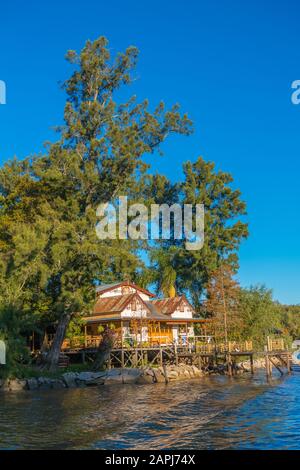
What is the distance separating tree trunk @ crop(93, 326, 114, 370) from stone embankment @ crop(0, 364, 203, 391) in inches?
76.0

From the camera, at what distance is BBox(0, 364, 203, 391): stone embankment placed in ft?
105

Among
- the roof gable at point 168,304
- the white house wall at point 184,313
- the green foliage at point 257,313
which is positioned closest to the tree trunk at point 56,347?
the roof gable at point 168,304

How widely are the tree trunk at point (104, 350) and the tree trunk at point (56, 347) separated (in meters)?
3.53

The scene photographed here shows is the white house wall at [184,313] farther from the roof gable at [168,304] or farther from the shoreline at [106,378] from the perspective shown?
the shoreline at [106,378]

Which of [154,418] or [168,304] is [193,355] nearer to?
[168,304]

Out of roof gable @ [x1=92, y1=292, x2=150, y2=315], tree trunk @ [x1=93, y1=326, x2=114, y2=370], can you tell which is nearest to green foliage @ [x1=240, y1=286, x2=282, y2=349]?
roof gable @ [x1=92, y1=292, x2=150, y2=315]

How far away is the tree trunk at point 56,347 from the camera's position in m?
36.6

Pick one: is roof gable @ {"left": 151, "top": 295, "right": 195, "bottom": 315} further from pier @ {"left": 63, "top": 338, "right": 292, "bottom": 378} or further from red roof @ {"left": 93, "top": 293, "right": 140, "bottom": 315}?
pier @ {"left": 63, "top": 338, "right": 292, "bottom": 378}

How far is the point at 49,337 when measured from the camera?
1793 inches

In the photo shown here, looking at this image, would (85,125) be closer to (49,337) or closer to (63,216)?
(63,216)

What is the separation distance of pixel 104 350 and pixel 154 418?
63.0ft

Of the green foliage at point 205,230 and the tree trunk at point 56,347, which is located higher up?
the green foliage at point 205,230

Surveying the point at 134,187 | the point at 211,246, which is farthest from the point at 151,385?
the point at 211,246

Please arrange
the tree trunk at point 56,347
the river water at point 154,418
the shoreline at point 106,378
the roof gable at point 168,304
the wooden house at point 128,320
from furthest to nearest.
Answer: the roof gable at point 168,304, the wooden house at point 128,320, the tree trunk at point 56,347, the shoreline at point 106,378, the river water at point 154,418
